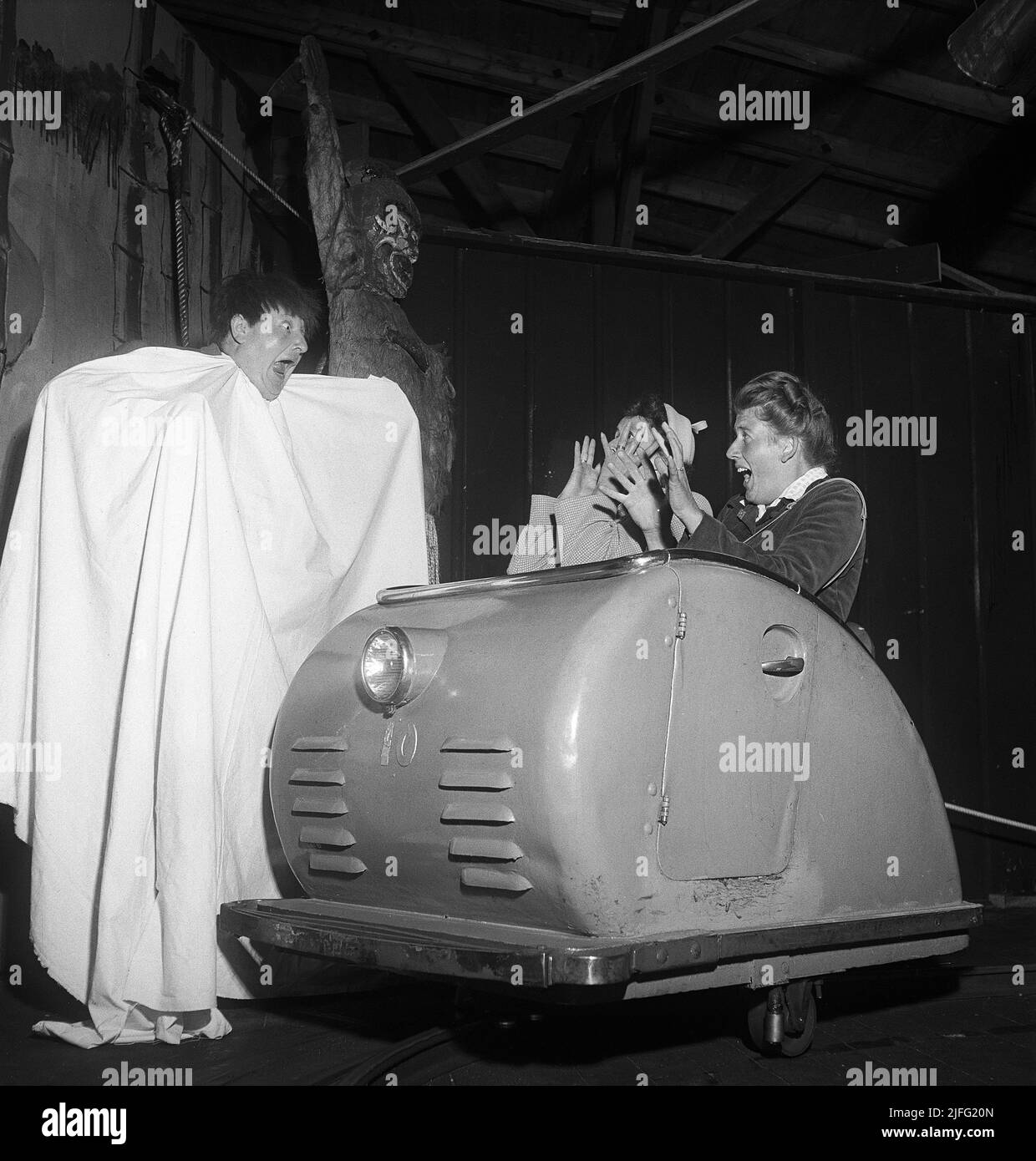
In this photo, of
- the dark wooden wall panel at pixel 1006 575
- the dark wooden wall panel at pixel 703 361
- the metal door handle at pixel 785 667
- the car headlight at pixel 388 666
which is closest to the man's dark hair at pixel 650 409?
the dark wooden wall panel at pixel 703 361

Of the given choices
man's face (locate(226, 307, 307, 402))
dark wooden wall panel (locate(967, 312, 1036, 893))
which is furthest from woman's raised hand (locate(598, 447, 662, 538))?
dark wooden wall panel (locate(967, 312, 1036, 893))

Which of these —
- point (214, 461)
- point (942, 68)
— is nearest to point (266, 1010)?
point (214, 461)

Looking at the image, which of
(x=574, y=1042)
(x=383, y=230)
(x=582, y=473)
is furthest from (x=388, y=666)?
(x=582, y=473)

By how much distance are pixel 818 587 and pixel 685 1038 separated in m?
1.14

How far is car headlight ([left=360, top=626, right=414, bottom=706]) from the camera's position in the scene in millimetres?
2256

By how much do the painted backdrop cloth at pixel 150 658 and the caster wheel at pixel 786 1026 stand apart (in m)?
1.25

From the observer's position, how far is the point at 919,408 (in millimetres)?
5285

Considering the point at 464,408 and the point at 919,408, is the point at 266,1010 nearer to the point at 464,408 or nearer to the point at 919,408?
the point at 464,408

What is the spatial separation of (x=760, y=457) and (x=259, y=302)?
1.47 meters

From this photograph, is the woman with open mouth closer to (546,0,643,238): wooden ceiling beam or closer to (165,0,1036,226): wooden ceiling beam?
(546,0,643,238): wooden ceiling beam

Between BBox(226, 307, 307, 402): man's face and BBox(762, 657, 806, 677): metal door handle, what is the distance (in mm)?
1659

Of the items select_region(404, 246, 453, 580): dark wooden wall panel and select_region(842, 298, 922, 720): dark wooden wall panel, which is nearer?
select_region(404, 246, 453, 580): dark wooden wall panel

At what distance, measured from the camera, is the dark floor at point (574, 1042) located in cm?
238

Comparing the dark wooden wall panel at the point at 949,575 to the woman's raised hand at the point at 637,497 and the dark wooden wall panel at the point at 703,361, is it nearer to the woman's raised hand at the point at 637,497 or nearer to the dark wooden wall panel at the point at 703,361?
the dark wooden wall panel at the point at 703,361
